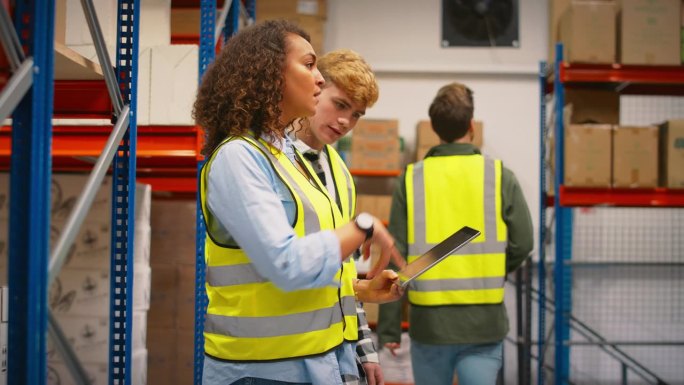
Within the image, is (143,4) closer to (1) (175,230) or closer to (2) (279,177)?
(1) (175,230)

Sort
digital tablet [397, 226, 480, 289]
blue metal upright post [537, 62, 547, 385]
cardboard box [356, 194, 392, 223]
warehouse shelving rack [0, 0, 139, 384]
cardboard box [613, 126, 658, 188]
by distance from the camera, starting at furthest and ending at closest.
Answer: cardboard box [356, 194, 392, 223]
blue metal upright post [537, 62, 547, 385]
cardboard box [613, 126, 658, 188]
digital tablet [397, 226, 480, 289]
warehouse shelving rack [0, 0, 139, 384]

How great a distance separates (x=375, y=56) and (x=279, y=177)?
201 inches

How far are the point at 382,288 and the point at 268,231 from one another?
22.3 inches

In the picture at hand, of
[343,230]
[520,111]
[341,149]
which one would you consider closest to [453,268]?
[343,230]

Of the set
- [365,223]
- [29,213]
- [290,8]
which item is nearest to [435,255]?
[365,223]

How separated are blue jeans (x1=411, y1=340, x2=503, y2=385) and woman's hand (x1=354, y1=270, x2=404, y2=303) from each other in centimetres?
101

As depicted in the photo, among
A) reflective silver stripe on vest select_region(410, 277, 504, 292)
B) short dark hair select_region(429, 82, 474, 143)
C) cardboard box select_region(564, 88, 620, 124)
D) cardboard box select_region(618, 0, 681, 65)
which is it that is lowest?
reflective silver stripe on vest select_region(410, 277, 504, 292)

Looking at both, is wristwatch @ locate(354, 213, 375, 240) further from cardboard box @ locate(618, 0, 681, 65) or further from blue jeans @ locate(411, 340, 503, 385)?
cardboard box @ locate(618, 0, 681, 65)

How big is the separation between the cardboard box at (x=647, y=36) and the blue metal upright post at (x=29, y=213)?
11.0 feet

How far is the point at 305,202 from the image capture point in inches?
54.1

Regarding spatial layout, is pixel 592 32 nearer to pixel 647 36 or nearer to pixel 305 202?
pixel 647 36

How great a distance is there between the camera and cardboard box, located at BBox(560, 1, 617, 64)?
3.75 metres

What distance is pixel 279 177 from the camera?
134 cm

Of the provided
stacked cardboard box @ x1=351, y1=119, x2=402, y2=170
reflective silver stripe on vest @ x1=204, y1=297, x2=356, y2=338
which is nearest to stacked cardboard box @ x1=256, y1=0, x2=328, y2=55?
Result: stacked cardboard box @ x1=351, y1=119, x2=402, y2=170
